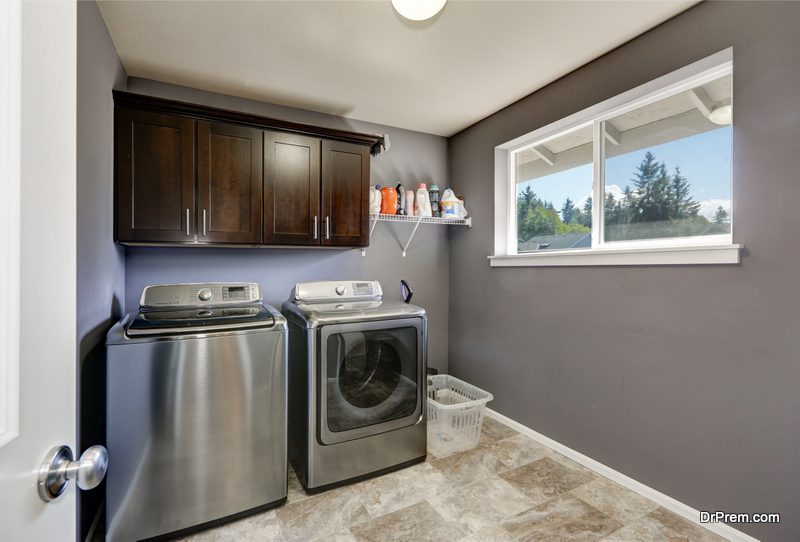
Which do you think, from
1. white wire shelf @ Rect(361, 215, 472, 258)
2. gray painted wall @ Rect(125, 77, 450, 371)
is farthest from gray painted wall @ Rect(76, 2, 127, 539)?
white wire shelf @ Rect(361, 215, 472, 258)

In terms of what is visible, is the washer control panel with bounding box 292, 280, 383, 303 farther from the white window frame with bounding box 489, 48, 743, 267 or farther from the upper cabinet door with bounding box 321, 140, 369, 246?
the white window frame with bounding box 489, 48, 743, 267

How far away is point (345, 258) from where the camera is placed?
3.02 metres

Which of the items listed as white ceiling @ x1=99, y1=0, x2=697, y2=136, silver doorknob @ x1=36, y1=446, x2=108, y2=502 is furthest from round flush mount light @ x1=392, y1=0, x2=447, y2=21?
silver doorknob @ x1=36, y1=446, x2=108, y2=502

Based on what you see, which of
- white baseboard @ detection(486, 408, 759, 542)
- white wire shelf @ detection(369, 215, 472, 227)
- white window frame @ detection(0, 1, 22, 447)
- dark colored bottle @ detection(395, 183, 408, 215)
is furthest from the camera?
dark colored bottle @ detection(395, 183, 408, 215)

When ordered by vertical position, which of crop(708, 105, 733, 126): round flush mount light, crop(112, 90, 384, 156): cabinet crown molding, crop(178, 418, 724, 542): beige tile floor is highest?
crop(112, 90, 384, 156): cabinet crown molding

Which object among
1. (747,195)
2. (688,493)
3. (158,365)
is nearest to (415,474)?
(688,493)

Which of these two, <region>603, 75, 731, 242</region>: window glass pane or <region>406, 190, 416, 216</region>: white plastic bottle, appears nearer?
<region>603, 75, 731, 242</region>: window glass pane

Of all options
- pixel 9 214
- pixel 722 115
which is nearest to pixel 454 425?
pixel 722 115

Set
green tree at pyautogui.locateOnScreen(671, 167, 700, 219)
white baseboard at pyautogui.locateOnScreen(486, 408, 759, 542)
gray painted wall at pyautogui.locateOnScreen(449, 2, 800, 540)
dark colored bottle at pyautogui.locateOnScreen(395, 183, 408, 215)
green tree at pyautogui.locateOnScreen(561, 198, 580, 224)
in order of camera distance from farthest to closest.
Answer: dark colored bottle at pyautogui.locateOnScreen(395, 183, 408, 215)
green tree at pyautogui.locateOnScreen(561, 198, 580, 224)
green tree at pyautogui.locateOnScreen(671, 167, 700, 219)
white baseboard at pyautogui.locateOnScreen(486, 408, 759, 542)
gray painted wall at pyautogui.locateOnScreen(449, 2, 800, 540)

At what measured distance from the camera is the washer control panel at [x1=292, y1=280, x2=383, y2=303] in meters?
2.47

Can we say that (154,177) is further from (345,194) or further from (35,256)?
(35,256)

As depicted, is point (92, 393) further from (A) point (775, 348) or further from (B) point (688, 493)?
(A) point (775, 348)

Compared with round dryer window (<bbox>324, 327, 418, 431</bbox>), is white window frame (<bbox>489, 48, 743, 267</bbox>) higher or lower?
higher

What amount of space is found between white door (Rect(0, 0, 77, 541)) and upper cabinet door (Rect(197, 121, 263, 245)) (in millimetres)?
1745
